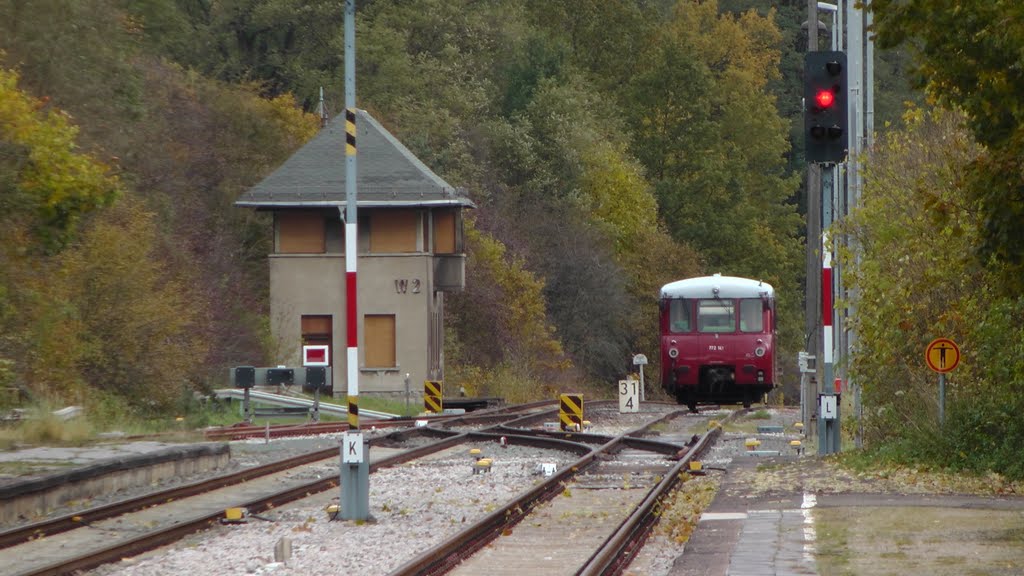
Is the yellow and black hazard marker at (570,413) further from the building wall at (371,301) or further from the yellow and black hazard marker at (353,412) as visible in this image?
the building wall at (371,301)

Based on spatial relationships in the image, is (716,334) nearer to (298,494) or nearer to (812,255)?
(812,255)

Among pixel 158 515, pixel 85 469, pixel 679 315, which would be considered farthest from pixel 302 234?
pixel 158 515

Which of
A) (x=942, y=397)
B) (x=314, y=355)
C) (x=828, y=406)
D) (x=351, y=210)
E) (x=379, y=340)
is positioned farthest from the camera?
(x=379, y=340)

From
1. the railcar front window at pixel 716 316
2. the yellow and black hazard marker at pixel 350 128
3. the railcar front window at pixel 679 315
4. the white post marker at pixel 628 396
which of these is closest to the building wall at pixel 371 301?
the white post marker at pixel 628 396

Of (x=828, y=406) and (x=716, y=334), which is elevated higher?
(x=716, y=334)

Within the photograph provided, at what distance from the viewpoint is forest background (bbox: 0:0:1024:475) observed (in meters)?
28.4

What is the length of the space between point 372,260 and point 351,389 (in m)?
31.9

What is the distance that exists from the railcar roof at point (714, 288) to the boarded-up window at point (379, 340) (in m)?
11.9

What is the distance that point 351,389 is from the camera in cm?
1593

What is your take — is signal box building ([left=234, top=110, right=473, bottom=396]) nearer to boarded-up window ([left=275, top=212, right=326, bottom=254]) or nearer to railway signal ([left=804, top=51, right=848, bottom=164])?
boarded-up window ([left=275, top=212, right=326, bottom=254])

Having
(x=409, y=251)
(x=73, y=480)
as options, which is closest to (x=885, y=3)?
(x=73, y=480)

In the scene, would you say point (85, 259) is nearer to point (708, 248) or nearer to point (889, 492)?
point (889, 492)

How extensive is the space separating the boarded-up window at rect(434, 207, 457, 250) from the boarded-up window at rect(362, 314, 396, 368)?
104 inches

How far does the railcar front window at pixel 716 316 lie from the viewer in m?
37.8
